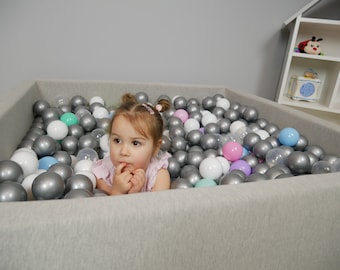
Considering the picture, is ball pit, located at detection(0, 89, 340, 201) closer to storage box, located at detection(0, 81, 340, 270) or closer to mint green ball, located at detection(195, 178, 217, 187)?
mint green ball, located at detection(195, 178, 217, 187)

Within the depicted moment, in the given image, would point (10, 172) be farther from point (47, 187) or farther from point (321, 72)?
point (321, 72)

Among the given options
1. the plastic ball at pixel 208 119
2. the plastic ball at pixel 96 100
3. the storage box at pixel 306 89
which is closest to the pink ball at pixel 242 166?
the plastic ball at pixel 208 119

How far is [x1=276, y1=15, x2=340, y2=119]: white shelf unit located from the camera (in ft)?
5.38

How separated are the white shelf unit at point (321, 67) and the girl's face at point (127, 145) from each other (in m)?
1.21

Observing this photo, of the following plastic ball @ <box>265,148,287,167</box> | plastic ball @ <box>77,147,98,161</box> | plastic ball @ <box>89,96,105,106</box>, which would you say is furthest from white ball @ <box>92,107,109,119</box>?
plastic ball @ <box>265,148,287,167</box>

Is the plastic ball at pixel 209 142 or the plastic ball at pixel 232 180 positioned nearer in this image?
the plastic ball at pixel 232 180

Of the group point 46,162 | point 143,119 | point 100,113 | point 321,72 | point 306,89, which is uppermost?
point 321,72

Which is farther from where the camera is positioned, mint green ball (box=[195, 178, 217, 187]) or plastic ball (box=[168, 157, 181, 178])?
plastic ball (box=[168, 157, 181, 178])

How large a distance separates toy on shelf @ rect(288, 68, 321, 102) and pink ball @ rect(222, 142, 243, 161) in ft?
2.94

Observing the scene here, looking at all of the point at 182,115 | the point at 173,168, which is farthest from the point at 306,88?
the point at 173,168

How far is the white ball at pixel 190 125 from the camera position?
1288mm

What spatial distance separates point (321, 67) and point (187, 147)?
128cm

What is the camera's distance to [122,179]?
27.5 inches

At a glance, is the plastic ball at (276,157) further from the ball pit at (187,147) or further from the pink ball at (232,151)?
the pink ball at (232,151)
